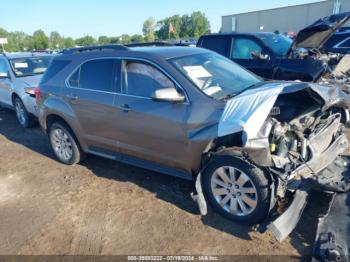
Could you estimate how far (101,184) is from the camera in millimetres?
4773

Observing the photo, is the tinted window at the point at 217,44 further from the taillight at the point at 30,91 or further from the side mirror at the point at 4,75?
the side mirror at the point at 4,75

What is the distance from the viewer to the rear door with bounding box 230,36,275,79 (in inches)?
295

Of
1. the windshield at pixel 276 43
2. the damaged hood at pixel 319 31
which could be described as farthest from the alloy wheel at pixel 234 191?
the windshield at pixel 276 43

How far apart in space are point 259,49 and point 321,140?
14.8ft

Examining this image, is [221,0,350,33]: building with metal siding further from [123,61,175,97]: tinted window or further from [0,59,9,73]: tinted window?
[123,61,175,97]: tinted window

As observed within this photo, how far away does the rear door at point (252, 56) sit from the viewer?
7500 mm

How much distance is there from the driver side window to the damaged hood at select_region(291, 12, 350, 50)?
91 centimetres

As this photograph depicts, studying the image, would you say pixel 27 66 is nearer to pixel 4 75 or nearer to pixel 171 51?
pixel 4 75

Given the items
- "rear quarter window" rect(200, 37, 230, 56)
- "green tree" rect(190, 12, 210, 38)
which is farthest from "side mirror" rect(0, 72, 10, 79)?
"green tree" rect(190, 12, 210, 38)

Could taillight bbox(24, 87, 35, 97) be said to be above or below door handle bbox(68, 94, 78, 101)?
below

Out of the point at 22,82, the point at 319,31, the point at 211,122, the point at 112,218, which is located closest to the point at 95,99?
the point at 112,218

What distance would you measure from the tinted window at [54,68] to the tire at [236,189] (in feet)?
9.94

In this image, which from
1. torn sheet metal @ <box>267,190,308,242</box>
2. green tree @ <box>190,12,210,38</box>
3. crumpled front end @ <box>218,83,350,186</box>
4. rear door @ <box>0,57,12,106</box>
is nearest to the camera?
torn sheet metal @ <box>267,190,308,242</box>

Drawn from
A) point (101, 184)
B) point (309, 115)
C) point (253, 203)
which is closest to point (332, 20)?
point (309, 115)
